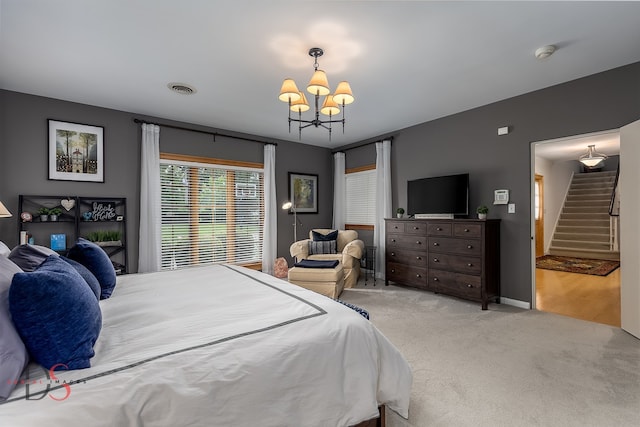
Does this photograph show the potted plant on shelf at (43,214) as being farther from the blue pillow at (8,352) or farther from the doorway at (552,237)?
the doorway at (552,237)

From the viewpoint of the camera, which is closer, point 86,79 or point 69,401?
point 69,401

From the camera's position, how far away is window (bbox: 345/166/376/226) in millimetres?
5723

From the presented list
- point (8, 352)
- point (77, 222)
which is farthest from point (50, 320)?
point (77, 222)

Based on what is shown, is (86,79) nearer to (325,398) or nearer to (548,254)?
(325,398)

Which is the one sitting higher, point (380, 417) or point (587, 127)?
point (587, 127)

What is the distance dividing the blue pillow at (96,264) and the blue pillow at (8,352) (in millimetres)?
1021

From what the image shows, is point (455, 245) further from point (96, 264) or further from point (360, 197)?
point (96, 264)

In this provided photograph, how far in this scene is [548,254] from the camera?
25.6ft

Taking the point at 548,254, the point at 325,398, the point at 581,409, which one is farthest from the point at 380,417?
the point at 548,254

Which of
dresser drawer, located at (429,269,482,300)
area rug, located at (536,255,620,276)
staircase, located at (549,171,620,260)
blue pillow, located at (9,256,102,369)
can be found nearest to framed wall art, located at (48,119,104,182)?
blue pillow, located at (9,256,102,369)

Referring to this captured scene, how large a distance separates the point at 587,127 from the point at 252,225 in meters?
4.77

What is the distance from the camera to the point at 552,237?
8023 mm

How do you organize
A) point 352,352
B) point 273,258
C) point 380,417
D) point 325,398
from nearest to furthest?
point 325,398, point 352,352, point 380,417, point 273,258

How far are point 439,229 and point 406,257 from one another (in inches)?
27.9
